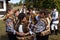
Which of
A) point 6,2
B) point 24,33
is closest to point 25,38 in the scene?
point 24,33

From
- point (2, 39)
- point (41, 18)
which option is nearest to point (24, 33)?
point (41, 18)

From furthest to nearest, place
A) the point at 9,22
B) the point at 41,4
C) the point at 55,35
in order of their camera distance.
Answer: the point at 41,4 → the point at 55,35 → the point at 9,22

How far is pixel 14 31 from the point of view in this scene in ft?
26.1

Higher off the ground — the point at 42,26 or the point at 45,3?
the point at 45,3

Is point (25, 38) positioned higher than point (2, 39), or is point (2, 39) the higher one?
point (25, 38)

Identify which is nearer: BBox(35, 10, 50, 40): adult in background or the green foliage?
BBox(35, 10, 50, 40): adult in background

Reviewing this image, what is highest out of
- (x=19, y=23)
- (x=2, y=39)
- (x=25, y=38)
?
(x=19, y=23)

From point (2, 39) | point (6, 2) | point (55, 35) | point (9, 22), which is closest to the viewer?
point (9, 22)

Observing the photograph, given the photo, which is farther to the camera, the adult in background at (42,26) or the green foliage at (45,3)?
the green foliage at (45,3)

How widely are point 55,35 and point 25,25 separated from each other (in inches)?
218

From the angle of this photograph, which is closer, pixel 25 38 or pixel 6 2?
pixel 25 38

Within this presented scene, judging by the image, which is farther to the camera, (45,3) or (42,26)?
(45,3)

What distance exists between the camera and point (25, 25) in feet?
25.2

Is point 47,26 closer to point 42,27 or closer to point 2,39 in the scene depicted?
point 42,27
